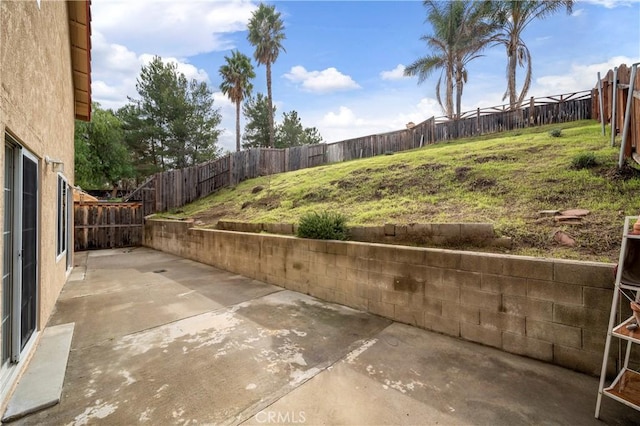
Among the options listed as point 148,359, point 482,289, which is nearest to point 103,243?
point 148,359

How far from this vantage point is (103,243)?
1051 centimetres

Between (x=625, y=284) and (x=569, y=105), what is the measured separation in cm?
1285

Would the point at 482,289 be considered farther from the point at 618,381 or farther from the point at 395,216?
the point at 395,216

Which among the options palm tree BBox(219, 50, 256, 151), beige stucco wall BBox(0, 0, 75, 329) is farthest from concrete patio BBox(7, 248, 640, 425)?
palm tree BBox(219, 50, 256, 151)

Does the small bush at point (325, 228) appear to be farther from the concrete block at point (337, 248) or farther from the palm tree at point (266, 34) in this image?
the palm tree at point (266, 34)

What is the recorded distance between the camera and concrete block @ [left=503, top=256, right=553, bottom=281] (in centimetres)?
262

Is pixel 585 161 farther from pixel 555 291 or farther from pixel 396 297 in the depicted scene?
pixel 396 297

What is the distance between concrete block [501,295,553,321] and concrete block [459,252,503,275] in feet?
0.97

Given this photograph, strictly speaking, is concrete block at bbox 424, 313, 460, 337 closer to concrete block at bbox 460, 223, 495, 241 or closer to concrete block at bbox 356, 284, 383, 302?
concrete block at bbox 356, 284, 383, 302

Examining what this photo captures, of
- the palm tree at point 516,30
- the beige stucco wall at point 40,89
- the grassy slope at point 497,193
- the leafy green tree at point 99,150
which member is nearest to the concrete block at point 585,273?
the grassy slope at point 497,193

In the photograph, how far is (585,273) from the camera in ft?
7.97

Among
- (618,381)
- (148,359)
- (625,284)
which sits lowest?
(148,359)

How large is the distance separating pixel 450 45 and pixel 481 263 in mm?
19799

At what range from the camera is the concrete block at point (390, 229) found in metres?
4.31
